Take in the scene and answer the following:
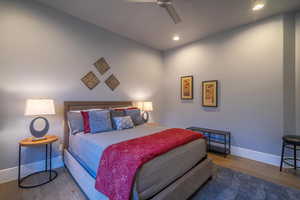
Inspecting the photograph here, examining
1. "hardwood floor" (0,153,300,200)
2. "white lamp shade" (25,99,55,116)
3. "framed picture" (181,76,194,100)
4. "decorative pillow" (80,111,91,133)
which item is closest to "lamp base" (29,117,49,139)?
"white lamp shade" (25,99,55,116)

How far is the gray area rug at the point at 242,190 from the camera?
1841mm

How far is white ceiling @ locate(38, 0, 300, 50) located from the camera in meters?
2.46

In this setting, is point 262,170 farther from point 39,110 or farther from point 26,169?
point 26,169

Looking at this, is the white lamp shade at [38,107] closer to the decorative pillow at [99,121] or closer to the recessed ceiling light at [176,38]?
the decorative pillow at [99,121]

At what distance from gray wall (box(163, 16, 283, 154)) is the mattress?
4.96ft

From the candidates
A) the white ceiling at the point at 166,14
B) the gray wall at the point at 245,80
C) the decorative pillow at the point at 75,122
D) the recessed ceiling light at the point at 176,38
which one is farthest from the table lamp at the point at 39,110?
the gray wall at the point at 245,80

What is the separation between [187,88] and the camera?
4156 millimetres

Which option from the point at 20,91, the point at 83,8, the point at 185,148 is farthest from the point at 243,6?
the point at 20,91

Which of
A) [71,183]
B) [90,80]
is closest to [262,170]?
[71,183]

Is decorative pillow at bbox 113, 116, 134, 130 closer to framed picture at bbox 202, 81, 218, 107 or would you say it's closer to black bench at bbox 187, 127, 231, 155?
black bench at bbox 187, 127, 231, 155

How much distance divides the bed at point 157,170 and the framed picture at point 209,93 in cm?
157

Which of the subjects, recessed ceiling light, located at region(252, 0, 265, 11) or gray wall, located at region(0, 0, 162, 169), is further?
recessed ceiling light, located at region(252, 0, 265, 11)

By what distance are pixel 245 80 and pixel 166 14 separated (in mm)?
2236

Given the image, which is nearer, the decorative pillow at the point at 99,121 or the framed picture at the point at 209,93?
the decorative pillow at the point at 99,121
